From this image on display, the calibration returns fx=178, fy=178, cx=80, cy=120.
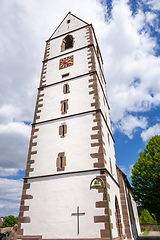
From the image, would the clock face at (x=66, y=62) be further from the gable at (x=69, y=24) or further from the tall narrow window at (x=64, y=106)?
the gable at (x=69, y=24)

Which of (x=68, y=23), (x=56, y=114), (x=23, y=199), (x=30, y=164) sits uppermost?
(x=68, y=23)

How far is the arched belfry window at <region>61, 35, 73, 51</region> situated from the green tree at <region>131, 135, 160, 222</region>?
13.5m

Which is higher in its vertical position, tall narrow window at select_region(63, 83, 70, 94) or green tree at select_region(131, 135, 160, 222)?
tall narrow window at select_region(63, 83, 70, 94)

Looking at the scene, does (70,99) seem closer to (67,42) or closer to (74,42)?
(74,42)

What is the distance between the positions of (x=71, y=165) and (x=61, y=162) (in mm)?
737

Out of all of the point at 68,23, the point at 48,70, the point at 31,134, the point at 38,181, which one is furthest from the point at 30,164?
the point at 68,23

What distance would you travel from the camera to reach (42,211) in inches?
387

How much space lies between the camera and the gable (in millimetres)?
19842

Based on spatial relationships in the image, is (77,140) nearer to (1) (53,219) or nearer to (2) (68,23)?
(1) (53,219)

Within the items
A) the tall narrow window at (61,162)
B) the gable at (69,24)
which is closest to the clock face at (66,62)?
the gable at (69,24)

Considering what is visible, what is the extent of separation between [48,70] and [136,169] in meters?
14.0

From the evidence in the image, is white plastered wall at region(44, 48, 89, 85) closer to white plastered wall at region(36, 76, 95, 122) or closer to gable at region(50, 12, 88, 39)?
white plastered wall at region(36, 76, 95, 122)

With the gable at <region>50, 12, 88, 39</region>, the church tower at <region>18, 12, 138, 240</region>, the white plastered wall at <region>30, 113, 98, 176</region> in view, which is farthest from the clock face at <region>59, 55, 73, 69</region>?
the white plastered wall at <region>30, 113, 98, 176</region>

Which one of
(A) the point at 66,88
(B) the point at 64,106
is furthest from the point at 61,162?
(A) the point at 66,88
